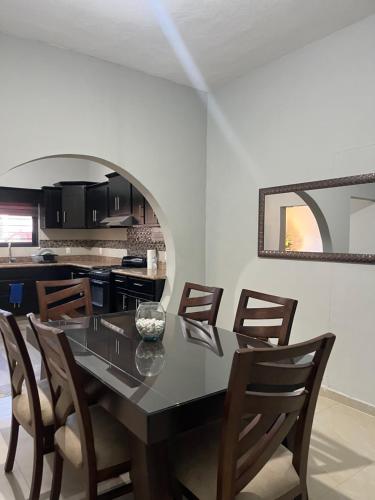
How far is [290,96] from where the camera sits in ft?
10.7

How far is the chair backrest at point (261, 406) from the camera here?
1.15 metres

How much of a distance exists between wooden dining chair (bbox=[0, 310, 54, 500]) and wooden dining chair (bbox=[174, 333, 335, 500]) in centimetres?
71

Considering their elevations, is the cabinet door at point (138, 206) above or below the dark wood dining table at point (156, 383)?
above

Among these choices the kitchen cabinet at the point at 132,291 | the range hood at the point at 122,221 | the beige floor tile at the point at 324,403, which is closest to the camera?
the beige floor tile at the point at 324,403

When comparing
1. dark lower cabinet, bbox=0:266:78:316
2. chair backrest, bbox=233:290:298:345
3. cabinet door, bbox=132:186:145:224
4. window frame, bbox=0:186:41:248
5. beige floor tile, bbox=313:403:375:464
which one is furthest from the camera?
window frame, bbox=0:186:41:248

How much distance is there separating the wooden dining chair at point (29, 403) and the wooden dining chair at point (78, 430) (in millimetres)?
133

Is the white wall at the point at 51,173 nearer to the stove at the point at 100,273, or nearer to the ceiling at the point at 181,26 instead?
the stove at the point at 100,273

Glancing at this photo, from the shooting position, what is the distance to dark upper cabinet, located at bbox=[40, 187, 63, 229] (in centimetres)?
625

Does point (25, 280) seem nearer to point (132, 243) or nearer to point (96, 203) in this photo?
point (96, 203)

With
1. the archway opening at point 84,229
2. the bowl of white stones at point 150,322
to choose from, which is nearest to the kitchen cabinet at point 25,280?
the archway opening at point 84,229

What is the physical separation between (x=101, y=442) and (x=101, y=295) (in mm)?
3536

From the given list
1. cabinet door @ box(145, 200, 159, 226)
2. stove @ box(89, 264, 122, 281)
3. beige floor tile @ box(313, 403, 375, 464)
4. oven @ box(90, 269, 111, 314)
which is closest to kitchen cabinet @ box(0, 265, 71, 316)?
stove @ box(89, 264, 122, 281)

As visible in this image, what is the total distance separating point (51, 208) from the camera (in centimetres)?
629

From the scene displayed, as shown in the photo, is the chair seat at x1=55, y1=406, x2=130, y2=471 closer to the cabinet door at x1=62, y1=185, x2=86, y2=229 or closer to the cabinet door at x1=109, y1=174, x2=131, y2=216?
the cabinet door at x1=109, y1=174, x2=131, y2=216
